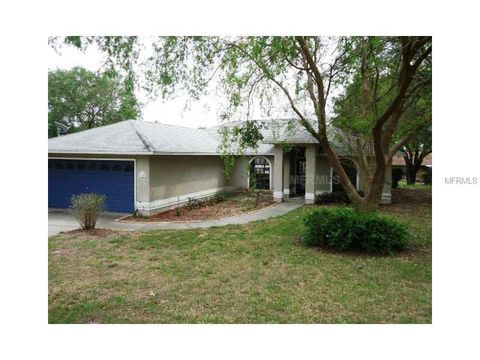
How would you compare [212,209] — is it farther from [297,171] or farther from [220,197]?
[297,171]

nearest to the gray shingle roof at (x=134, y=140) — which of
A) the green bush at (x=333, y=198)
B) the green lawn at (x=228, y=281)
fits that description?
the green bush at (x=333, y=198)

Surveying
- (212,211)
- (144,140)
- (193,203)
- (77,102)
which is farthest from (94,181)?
(77,102)

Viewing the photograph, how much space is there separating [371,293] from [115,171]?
9.28 metres

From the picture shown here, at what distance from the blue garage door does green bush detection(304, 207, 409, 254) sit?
704 centimetres

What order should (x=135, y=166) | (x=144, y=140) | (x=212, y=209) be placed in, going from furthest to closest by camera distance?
(x=212, y=209) → (x=144, y=140) → (x=135, y=166)

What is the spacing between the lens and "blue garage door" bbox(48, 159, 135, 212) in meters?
12.2

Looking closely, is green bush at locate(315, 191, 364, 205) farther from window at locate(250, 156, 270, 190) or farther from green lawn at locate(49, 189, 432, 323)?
green lawn at locate(49, 189, 432, 323)

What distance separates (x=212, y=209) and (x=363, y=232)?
754 cm

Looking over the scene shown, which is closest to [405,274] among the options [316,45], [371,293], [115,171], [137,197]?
[371,293]

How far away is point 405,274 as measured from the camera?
629 centimetres

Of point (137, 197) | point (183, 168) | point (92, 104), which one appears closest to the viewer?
point (137, 197)

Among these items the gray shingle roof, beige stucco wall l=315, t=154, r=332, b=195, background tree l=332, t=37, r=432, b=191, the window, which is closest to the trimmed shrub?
the gray shingle roof

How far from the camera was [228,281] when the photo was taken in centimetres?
598
